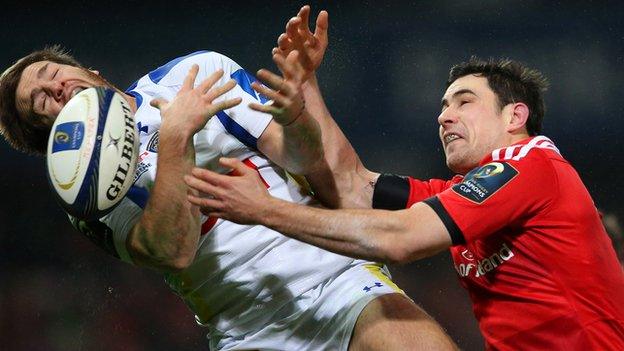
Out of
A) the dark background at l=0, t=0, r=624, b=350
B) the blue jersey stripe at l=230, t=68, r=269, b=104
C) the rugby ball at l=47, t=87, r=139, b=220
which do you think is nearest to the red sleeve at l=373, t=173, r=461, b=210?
the blue jersey stripe at l=230, t=68, r=269, b=104

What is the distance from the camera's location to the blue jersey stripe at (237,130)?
1951mm

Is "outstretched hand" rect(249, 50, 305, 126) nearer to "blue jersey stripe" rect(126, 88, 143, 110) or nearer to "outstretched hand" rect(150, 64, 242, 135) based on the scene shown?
"outstretched hand" rect(150, 64, 242, 135)

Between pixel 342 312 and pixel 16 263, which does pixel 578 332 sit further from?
pixel 16 263

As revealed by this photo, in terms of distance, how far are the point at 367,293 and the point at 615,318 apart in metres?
0.53

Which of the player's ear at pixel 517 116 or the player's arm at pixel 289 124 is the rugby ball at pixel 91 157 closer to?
the player's arm at pixel 289 124

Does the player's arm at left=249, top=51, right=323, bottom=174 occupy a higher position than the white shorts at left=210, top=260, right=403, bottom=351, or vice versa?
the player's arm at left=249, top=51, right=323, bottom=174

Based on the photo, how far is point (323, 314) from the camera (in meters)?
1.90

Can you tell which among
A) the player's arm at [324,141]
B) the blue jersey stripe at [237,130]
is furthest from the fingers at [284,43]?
the blue jersey stripe at [237,130]

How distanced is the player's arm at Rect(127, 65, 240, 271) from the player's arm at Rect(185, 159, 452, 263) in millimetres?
142

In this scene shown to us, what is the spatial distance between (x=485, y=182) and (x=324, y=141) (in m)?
0.54

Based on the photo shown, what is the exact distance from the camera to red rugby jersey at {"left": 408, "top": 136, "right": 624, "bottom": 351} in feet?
5.71

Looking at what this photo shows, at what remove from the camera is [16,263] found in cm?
382

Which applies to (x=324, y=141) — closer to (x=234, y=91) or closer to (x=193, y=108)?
(x=234, y=91)

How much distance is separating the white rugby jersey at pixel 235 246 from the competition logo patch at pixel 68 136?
25cm
